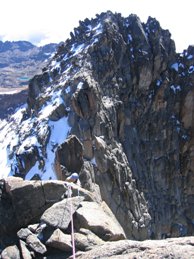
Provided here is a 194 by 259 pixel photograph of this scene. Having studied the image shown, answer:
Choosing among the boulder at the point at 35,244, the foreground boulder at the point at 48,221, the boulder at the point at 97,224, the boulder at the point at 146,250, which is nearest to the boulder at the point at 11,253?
the foreground boulder at the point at 48,221

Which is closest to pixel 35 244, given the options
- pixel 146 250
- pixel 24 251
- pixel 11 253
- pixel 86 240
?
pixel 24 251

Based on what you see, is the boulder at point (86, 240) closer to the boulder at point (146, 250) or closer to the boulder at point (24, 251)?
the boulder at point (146, 250)

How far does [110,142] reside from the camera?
49.8m

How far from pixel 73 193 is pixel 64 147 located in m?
15.1

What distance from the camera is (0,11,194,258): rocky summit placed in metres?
14.5

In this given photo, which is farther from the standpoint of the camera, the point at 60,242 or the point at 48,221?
the point at 48,221

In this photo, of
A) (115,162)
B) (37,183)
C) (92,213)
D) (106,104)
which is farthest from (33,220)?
(106,104)

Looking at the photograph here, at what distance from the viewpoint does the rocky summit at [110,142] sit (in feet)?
47.5

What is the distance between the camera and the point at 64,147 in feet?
98.9

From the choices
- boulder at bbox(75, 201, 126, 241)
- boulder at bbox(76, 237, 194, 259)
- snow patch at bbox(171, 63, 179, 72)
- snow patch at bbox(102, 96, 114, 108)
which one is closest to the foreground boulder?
boulder at bbox(75, 201, 126, 241)

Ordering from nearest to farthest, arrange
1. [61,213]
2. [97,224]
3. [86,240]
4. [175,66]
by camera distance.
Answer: [86,240]
[97,224]
[61,213]
[175,66]

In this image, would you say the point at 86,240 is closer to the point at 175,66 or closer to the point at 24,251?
the point at 24,251

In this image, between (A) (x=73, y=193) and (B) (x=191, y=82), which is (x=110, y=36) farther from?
(A) (x=73, y=193)

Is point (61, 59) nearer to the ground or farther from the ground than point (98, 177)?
farther from the ground
